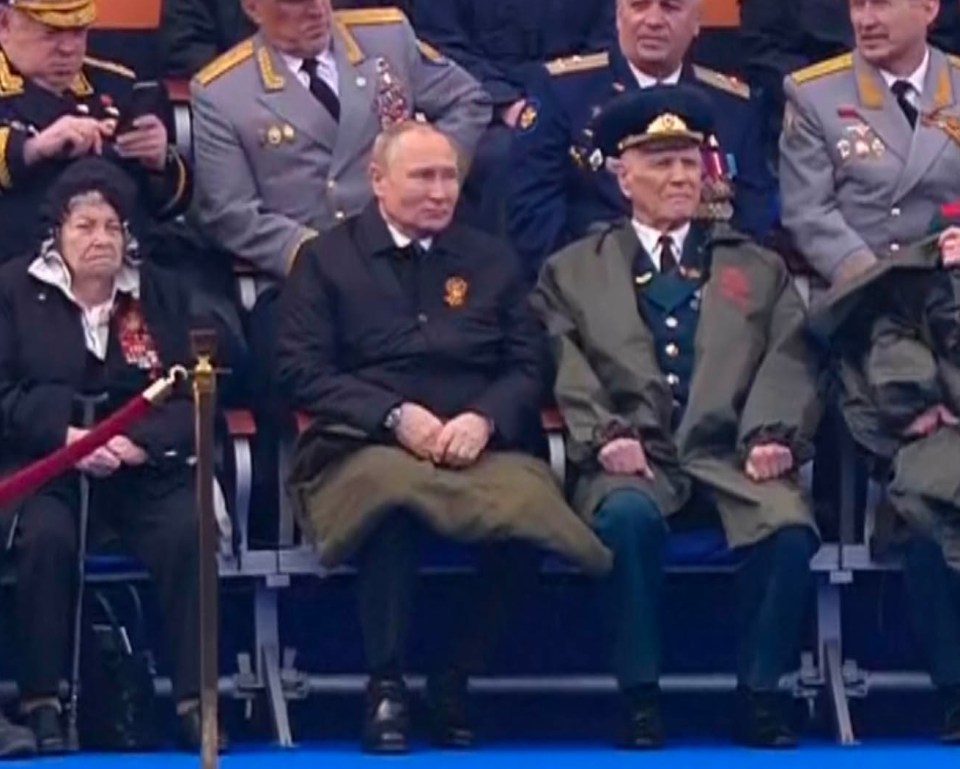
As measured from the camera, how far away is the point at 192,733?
9.46 m

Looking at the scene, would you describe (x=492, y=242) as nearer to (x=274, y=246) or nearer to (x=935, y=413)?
(x=274, y=246)

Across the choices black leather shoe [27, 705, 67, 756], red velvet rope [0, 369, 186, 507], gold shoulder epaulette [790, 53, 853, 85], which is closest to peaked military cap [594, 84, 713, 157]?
gold shoulder epaulette [790, 53, 853, 85]

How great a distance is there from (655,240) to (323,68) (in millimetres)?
1028

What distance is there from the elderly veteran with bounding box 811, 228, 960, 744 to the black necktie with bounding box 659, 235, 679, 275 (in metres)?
0.39

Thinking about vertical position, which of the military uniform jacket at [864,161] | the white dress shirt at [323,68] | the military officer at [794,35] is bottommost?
the military uniform jacket at [864,161]

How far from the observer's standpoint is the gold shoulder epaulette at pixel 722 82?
34.2ft

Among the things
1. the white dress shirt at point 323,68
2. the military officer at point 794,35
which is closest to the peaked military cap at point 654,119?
the white dress shirt at point 323,68

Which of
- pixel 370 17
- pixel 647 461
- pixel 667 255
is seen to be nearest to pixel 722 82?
pixel 667 255

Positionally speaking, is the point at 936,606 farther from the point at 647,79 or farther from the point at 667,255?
the point at 647,79

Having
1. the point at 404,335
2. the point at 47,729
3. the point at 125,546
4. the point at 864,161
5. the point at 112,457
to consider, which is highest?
the point at 864,161

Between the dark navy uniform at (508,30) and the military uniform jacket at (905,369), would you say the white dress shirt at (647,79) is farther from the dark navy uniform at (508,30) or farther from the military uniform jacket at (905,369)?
the military uniform jacket at (905,369)

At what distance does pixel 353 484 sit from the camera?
9.40 m

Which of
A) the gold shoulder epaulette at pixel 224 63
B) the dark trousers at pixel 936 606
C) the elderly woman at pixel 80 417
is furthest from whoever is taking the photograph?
the gold shoulder epaulette at pixel 224 63

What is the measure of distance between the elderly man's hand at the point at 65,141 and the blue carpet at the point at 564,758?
1.54 metres
